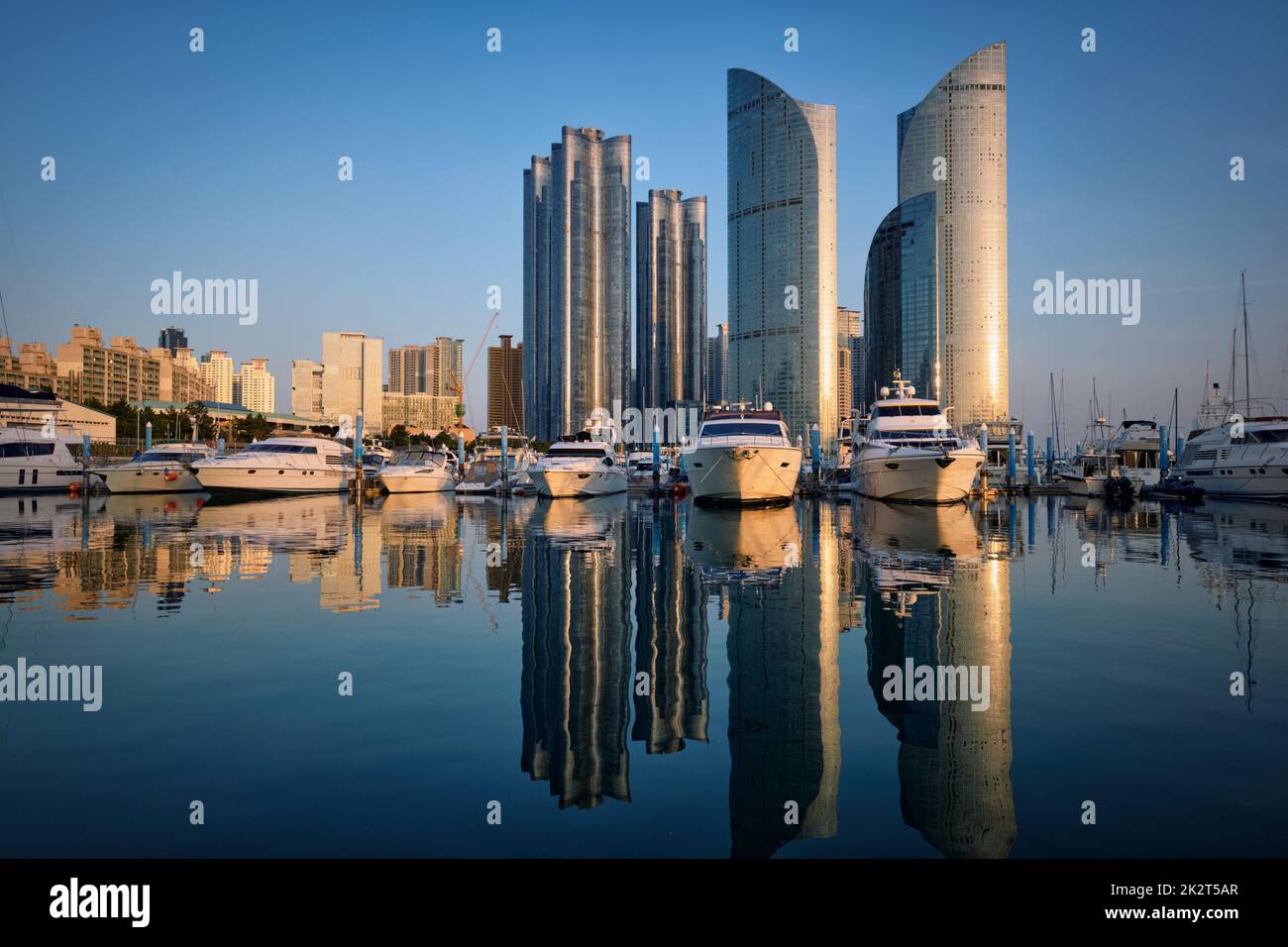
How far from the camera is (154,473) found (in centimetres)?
5069

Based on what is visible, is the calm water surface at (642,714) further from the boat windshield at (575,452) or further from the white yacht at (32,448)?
the white yacht at (32,448)

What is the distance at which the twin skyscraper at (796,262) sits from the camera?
15825 cm

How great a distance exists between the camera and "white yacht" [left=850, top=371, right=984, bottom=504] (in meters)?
40.0

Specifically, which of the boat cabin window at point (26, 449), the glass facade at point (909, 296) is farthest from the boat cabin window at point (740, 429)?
the glass facade at point (909, 296)

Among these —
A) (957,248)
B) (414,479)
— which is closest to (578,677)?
(414,479)

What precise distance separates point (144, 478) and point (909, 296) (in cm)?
15571

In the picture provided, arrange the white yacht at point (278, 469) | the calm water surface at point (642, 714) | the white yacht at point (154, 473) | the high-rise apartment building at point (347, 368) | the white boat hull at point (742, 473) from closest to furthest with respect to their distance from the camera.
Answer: the calm water surface at point (642, 714) → the white boat hull at point (742, 473) → the white yacht at point (278, 469) → the white yacht at point (154, 473) → the high-rise apartment building at point (347, 368)

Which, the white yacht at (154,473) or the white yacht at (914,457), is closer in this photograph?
the white yacht at (914,457)

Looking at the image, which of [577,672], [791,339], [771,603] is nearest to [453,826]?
[577,672]

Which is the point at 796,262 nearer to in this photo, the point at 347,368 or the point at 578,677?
the point at 347,368

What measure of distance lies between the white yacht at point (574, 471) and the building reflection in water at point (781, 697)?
2892 cm

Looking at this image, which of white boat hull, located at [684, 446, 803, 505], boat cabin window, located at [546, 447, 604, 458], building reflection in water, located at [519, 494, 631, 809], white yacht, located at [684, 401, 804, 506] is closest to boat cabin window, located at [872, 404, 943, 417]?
white yacht, located at [684, 401, 804, 506]

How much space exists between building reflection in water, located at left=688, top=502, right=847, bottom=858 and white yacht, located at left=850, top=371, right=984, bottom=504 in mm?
23171

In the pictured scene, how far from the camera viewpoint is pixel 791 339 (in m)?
170
